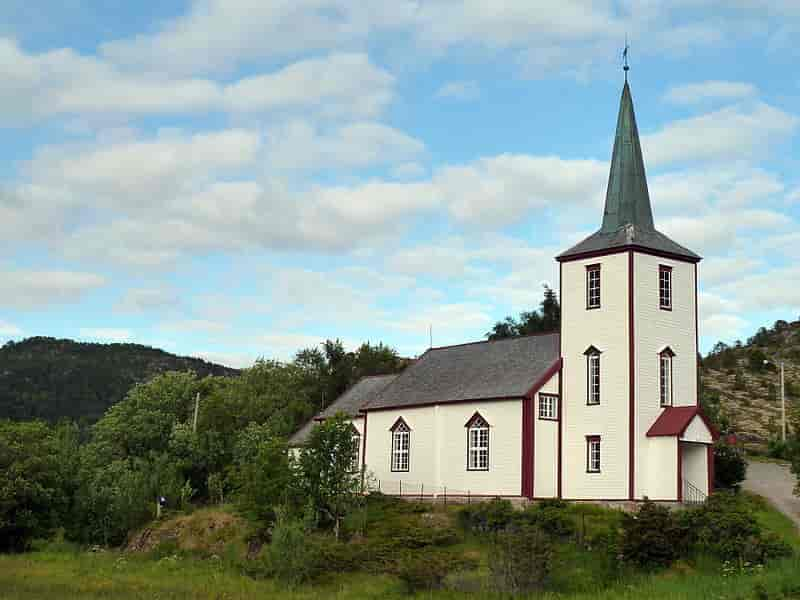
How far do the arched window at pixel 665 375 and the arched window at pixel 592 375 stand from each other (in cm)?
244

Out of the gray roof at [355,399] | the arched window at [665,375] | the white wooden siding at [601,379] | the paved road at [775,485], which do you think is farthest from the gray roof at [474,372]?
the paved road at [775,485]

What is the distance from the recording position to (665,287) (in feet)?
144

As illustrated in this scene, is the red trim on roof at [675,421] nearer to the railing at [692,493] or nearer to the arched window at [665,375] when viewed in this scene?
the arched window at [665,375]

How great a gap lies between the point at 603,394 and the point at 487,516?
6.99 meters

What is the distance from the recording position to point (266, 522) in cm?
4391

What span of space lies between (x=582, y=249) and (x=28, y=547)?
94.7 feet

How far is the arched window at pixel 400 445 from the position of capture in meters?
50.0

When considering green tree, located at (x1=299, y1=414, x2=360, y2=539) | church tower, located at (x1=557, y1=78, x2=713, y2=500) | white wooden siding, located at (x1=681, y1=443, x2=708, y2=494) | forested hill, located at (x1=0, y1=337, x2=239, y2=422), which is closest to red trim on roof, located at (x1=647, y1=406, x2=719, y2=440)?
church tower, located at (x1=557, y1=78, x2=713, y2=500)

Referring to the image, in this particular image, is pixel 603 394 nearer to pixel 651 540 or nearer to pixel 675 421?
pixel 675 421

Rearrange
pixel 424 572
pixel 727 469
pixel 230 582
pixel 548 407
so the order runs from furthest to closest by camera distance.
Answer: pixel 727 469 → pixel 548 407 → pixel 230 582 → pixel 424 572

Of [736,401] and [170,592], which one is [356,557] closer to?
[170,592]

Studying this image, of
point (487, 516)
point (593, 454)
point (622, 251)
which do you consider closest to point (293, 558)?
point (487, 516)

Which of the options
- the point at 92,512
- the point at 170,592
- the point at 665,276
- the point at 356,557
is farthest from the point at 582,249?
the point at 92,512

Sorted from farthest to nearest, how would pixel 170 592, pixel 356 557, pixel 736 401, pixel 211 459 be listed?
pixel 736 401 < pixel 211 459 < pixel 356 557 < pixel 170 592
